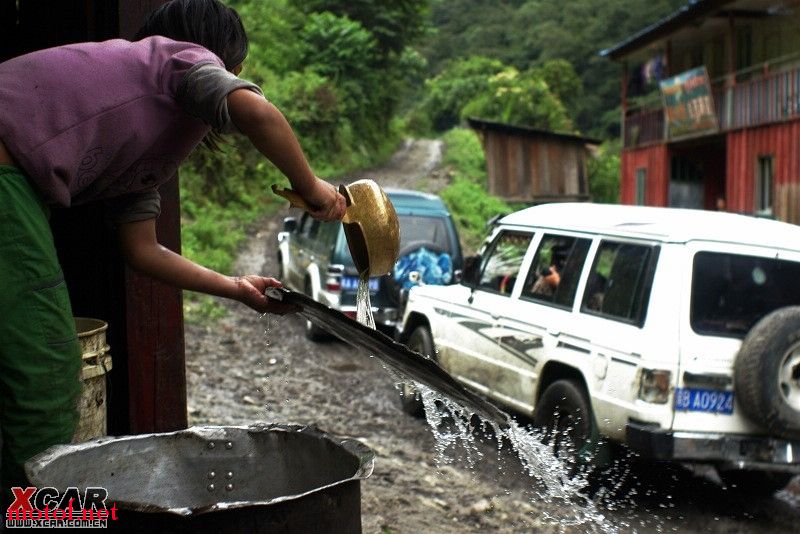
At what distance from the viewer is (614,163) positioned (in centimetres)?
4209

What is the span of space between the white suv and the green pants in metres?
4.06

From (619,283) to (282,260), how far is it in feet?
32.9

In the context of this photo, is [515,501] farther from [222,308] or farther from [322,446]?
[222,308]

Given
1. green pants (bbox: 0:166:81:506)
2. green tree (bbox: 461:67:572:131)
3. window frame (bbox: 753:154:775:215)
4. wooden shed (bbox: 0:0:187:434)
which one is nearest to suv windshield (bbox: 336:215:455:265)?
wooden shed (bbox: 0:0:187:434)

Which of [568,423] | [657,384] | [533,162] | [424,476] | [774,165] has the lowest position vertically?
[424,476]

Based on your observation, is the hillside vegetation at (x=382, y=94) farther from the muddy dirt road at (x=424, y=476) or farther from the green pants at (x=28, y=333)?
the green pants at (x=28, y=333)

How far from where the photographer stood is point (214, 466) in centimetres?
311

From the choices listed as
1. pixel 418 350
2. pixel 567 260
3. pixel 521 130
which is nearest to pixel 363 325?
pixel 567 260

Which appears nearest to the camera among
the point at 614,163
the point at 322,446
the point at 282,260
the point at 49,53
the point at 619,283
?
the point at 49,53

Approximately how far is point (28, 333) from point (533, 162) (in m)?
35.2

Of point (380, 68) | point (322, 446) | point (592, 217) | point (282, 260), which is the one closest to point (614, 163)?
point (380, 68)

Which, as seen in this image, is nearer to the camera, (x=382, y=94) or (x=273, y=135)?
(x=273, y=135)

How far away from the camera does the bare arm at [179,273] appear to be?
10.1 feet

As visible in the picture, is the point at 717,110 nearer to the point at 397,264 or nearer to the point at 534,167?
the point at 534,167
